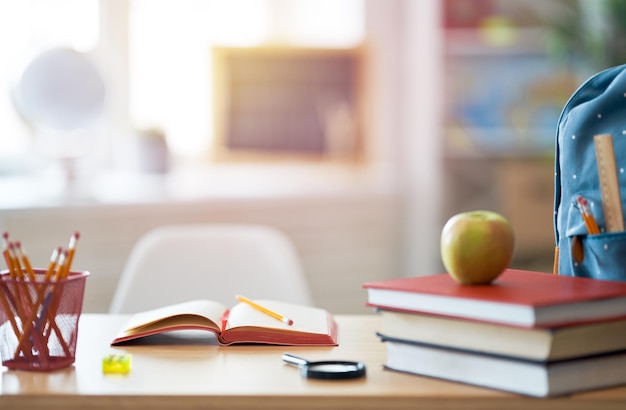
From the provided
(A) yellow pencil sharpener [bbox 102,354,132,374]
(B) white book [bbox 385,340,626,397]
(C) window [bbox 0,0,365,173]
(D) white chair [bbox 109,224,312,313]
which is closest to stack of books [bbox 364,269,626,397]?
(B) white book [bbox 385,340,626,397]

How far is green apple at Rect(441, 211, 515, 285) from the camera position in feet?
3.26

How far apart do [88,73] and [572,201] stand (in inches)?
74.6

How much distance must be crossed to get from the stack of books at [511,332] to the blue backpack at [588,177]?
0.06 metres

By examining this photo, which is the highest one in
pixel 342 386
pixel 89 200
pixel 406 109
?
pixel 406 109

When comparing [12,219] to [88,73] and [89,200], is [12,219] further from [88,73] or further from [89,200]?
[88,73]

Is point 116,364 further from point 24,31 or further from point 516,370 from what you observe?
point 24,31

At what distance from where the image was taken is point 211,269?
74.0 inches

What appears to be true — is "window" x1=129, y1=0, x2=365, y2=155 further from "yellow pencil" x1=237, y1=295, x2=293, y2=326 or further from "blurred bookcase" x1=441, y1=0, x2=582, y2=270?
"yellow pencil" x1=237, y1=295, x2=293, y2=326

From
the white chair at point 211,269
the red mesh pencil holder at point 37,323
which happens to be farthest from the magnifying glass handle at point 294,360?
the white chair at point 211,269

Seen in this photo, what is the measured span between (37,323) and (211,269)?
86 cm

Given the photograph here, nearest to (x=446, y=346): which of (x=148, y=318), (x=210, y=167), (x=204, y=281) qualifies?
(x=148, y=318)

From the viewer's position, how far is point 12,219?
92.1 inches

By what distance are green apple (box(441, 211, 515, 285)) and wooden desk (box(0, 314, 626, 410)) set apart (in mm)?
126

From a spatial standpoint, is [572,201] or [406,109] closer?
[572,201]
